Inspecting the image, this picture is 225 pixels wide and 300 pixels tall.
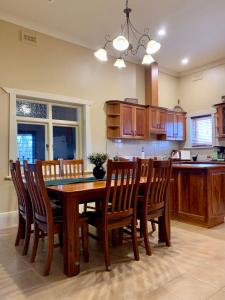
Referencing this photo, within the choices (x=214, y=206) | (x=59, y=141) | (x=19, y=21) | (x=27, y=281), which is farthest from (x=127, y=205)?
(x=19, y=21)

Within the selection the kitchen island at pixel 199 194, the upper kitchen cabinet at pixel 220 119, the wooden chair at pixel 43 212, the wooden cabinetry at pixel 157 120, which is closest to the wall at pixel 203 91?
the upper kitchen cabinet at pixel 220 119

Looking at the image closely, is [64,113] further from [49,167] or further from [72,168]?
[49,167]

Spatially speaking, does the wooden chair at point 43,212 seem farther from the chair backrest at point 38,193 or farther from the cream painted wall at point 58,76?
the cream painted wall at point 58,76

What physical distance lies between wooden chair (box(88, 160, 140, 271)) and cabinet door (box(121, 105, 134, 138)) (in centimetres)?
298

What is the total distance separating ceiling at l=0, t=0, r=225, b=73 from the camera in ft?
12.9

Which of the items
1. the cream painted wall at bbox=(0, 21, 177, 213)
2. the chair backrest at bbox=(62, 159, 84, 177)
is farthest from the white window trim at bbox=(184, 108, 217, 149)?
the chair backrest at bbox=(62, 159, 84, 177)

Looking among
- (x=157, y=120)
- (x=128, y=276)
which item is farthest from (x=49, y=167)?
(x=157, y=120)

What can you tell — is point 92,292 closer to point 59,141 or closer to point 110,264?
point 110,264

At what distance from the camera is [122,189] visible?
2.48 m

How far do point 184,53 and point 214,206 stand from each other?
3.87 m

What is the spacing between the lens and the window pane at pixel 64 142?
4.91m

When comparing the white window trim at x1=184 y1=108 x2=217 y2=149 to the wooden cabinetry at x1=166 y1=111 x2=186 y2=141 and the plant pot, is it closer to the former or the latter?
the wooden cabinetry at x1=166 y1=111 x2=186 y2=141

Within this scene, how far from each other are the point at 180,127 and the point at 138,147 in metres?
1.60

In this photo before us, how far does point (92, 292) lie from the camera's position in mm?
2037
